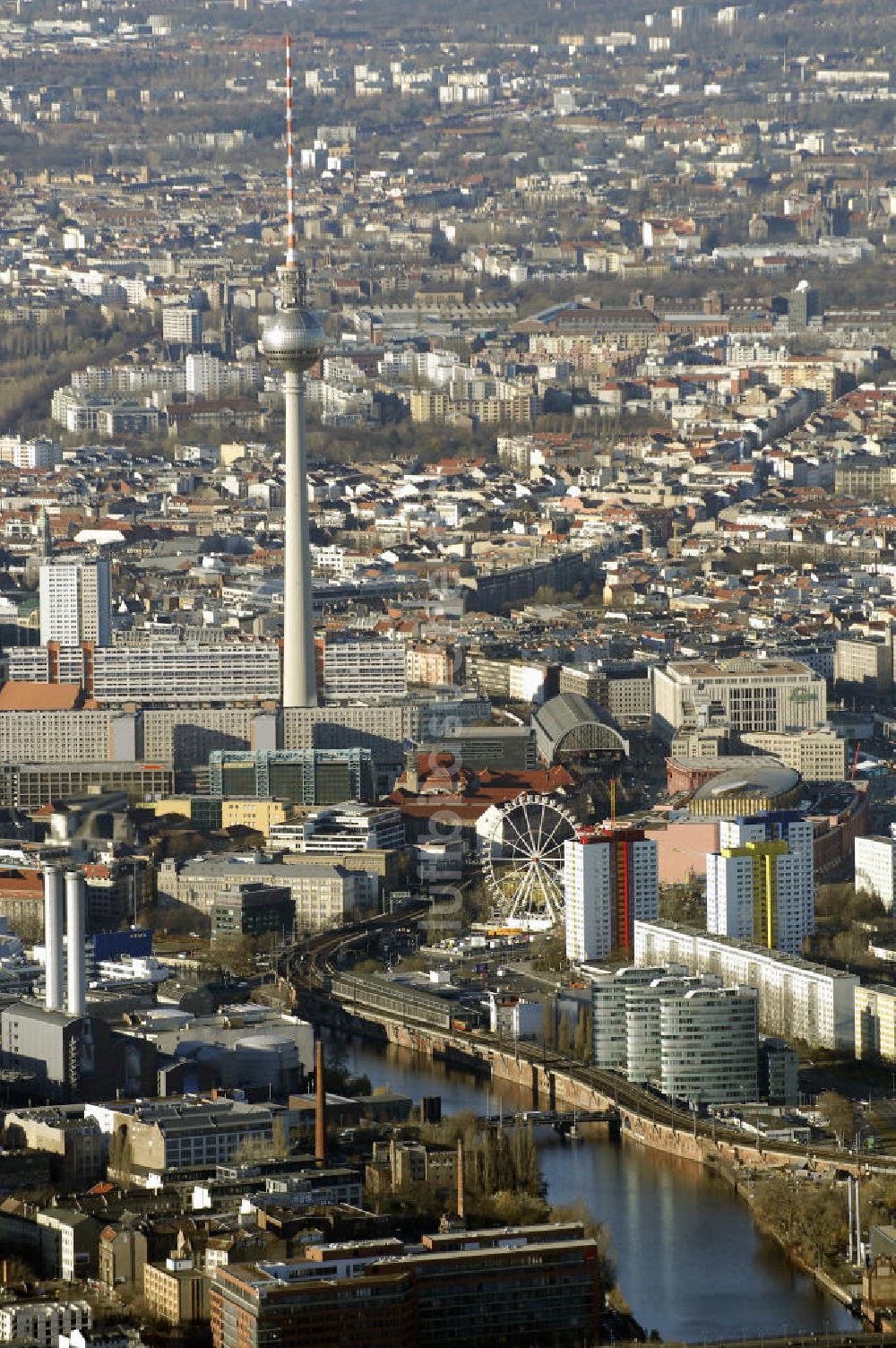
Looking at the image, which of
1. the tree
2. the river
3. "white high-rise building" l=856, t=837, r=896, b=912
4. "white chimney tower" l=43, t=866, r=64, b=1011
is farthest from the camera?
"white high-rise building" l=856, t=837, r=896, b=912

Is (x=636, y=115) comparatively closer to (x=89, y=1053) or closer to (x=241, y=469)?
(x=241, y=469)

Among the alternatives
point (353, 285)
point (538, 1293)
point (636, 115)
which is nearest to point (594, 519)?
point (353, 285)

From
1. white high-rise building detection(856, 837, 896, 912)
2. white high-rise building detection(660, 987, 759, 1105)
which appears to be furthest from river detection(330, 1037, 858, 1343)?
white high-rise building detection(856, 837, 896, 912)

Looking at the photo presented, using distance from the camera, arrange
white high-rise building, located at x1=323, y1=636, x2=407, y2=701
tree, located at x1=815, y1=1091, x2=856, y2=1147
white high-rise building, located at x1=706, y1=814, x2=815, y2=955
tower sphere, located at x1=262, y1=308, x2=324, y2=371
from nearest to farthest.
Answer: tree, located at x1=815, y1=1091, x2=856, y2=1147, white high-rise building, located at x1=706, y1=814, x2=815, y2=955, white high-rise building, located at x1=323, y1=636, x2=407, y2=701, tower sphere, located at x1=262, y1=308, x2=324, y2=371

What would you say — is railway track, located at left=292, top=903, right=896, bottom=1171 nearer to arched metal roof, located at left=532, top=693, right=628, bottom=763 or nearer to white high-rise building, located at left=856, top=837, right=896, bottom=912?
white high-rise building, located at left=856, top=837, right=896, bottom=912

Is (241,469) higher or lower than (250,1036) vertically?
higher

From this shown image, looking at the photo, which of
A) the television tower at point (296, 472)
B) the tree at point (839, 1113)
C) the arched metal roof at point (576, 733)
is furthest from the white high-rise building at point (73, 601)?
the tree at point (839, 1113)

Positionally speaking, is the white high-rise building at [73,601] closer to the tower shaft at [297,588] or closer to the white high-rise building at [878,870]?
the tower shaft at [297,588]
